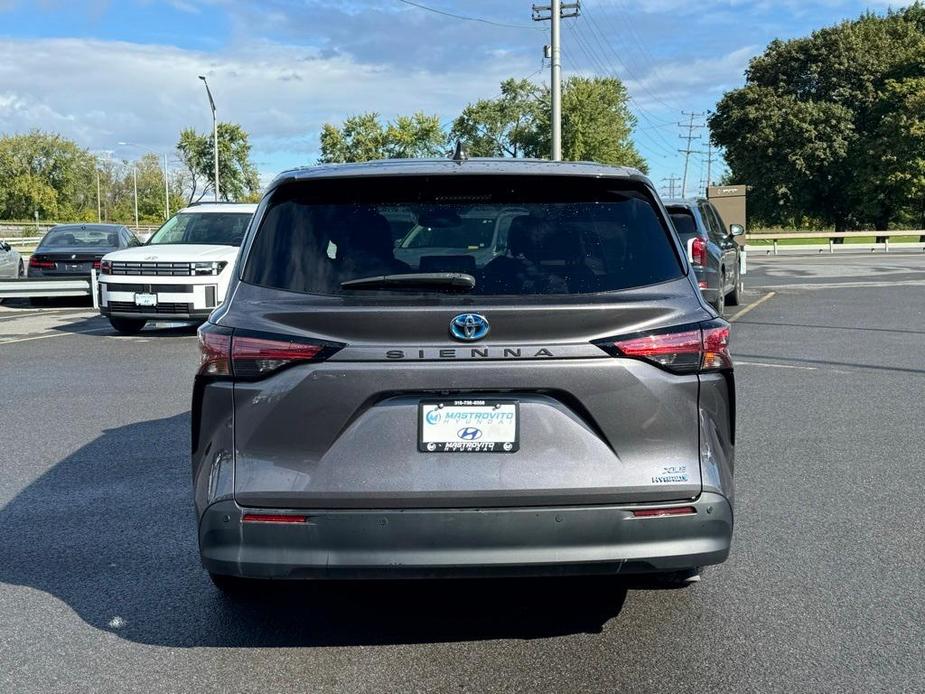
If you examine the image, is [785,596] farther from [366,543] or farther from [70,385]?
[70,385]

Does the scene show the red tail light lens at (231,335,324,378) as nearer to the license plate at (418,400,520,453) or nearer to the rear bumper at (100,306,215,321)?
the license plate at (418,400,520,453)

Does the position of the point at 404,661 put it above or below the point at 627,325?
below

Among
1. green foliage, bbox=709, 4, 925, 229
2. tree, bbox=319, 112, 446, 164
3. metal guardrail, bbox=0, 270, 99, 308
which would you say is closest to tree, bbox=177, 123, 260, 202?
tree, bbox=319, 112, 446, 164

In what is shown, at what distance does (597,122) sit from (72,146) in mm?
52861

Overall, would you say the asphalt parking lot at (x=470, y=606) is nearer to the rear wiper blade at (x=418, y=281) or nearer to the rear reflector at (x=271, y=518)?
the rear reflector at (x=271, y=518)

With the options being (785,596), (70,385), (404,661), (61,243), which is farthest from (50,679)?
(61,243)

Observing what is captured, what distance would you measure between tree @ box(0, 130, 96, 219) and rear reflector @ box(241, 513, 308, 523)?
324ft

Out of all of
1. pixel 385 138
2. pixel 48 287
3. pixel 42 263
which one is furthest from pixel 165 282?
pixel 385 138

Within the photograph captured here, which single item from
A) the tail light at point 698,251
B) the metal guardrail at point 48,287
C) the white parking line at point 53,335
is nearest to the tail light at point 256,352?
the white parking line at point 53,335

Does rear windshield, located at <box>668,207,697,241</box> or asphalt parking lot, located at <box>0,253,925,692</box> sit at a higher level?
rear windshield, located at <box>668,207,697,241</box>

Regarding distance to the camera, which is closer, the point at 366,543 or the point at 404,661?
the point at 366,543

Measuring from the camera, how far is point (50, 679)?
3637 millimetres

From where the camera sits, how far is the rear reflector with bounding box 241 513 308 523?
343 centimetres

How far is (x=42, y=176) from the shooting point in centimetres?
10088
